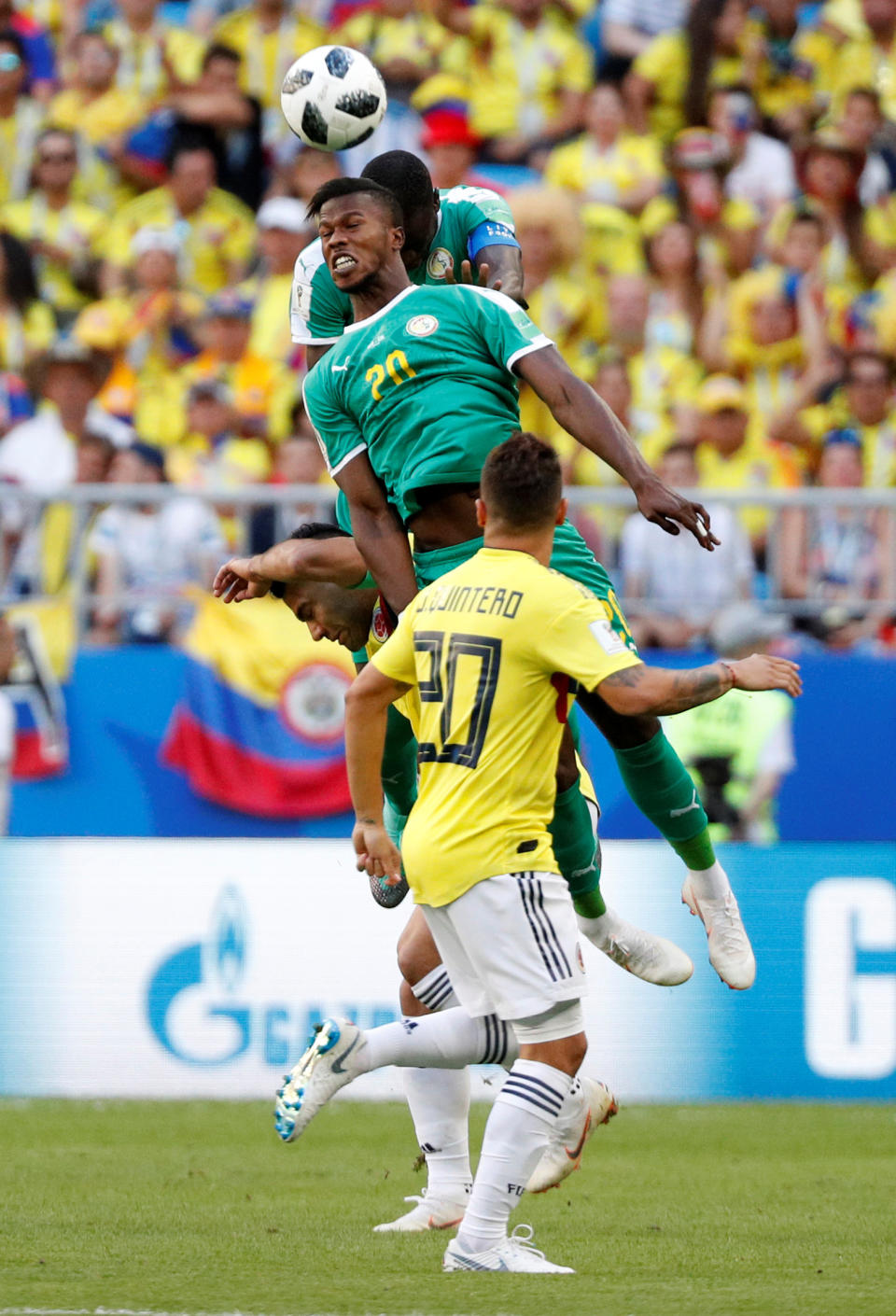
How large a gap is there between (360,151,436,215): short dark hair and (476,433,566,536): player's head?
4.94 ft

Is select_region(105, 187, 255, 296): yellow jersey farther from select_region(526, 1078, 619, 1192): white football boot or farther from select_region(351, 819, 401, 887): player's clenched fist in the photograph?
select_region(351, 819, 401, 887): player's clenched fist

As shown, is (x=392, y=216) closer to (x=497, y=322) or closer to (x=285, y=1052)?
(x=497, y=322)

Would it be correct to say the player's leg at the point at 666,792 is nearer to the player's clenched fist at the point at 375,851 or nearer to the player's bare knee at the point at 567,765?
the player's bare knee at the point at 567,765

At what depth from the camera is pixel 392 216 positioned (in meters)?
6.24

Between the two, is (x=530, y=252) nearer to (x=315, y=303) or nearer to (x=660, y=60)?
(x=660, y=60)

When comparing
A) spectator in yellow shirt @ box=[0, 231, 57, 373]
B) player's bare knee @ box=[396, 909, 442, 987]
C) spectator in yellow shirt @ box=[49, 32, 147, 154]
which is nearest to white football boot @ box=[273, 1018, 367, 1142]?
player's bare knee @ box=[396, 909, 442, 987]

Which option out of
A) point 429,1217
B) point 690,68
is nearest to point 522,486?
point 429,1217

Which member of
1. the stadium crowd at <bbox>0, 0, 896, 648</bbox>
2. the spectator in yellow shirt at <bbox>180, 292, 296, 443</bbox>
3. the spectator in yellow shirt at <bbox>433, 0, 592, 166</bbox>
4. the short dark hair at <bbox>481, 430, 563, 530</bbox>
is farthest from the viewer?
the spectator in yellow shirt at <bbox>433, 0, 592, 166</bbox>

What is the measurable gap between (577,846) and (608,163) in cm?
929

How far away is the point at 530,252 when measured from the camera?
44.4ft

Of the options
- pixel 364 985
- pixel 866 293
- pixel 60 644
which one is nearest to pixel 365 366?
pixel 364 985

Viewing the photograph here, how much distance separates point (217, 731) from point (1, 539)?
1.71 m

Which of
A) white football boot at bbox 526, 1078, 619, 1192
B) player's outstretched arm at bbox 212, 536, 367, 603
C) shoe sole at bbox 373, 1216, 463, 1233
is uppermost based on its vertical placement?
player's outstretched arm at bbox 212, 536, 367, 603

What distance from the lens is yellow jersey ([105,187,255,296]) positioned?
1500 centimetres
